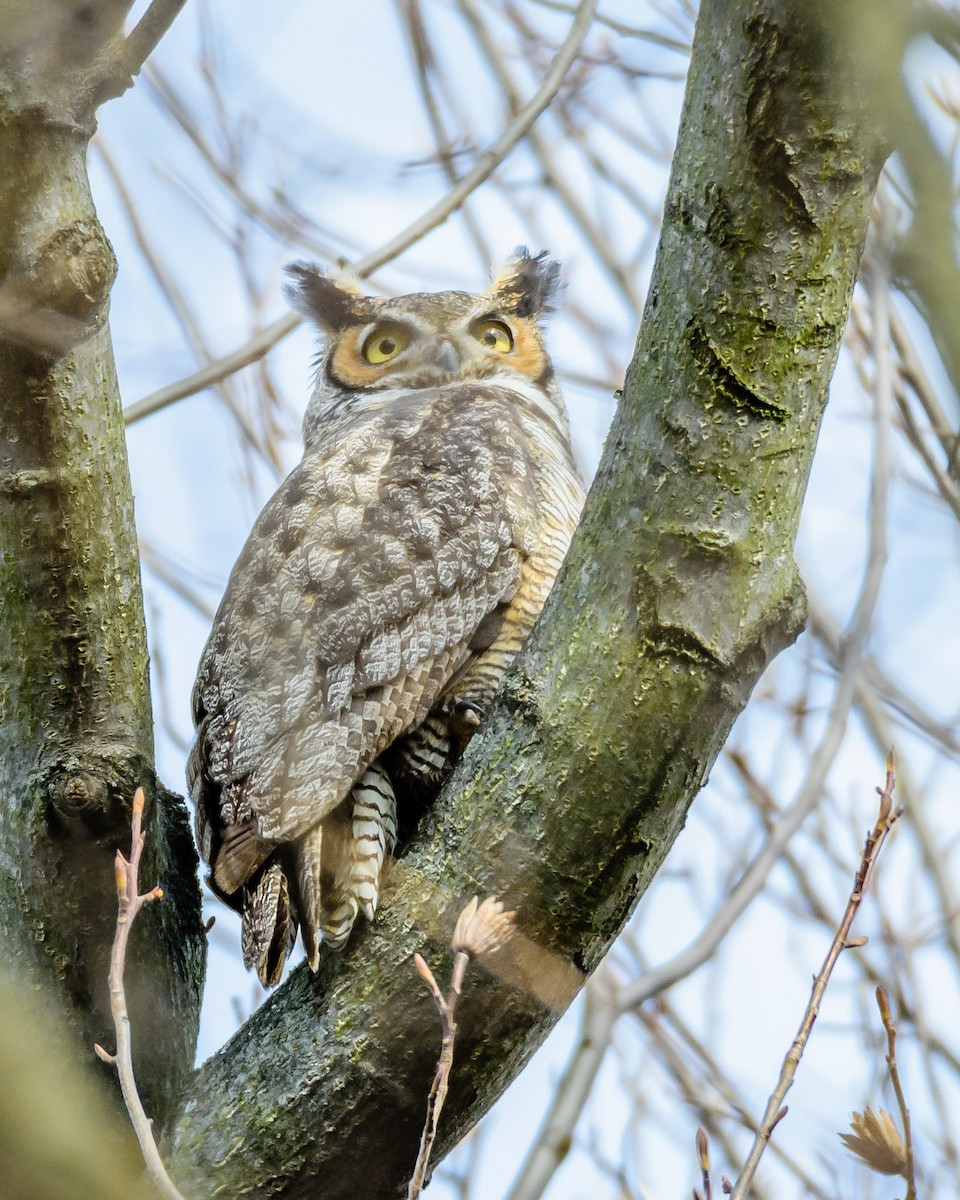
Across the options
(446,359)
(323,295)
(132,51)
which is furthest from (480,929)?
(323,295)

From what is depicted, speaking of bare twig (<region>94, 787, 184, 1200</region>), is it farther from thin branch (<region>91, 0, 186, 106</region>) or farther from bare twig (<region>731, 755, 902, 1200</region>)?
thin branch (<region>91, 0, 186, 106</region>)

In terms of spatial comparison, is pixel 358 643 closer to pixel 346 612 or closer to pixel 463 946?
pixel 346 612

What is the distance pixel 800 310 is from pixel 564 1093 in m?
1.54

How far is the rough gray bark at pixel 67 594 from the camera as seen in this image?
1968 millimetres

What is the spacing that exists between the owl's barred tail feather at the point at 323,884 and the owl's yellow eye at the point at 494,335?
218cm

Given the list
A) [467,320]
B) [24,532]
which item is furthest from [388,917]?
[467,320]

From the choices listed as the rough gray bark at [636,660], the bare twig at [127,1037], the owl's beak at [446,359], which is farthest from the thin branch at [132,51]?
the owl's beak at [446,359]

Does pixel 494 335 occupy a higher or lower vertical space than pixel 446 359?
higher

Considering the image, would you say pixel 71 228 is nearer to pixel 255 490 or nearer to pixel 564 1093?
pixel 564 1093

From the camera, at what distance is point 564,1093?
2535 mm

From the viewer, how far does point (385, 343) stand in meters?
4.48

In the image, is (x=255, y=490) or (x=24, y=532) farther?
(x=255, y=490)

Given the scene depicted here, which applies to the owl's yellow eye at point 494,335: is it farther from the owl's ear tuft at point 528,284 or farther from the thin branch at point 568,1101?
the thin branch at point 568,1101

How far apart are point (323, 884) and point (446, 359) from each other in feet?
7.42
